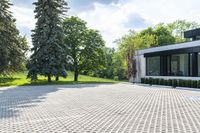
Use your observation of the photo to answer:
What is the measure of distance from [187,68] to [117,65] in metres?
34.0

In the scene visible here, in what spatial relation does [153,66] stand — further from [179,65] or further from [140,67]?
[179,65]

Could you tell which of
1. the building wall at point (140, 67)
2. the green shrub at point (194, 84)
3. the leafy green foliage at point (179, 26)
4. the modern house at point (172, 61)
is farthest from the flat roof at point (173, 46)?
the leafy green foliage at point (179, 26)

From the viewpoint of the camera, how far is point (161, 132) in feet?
24.5

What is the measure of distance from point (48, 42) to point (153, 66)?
1183 cm

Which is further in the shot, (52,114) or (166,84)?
(166,84)

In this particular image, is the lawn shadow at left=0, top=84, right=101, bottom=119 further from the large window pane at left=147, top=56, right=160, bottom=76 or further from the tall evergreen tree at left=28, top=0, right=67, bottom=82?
the large window pane at left=147, top=56, right=160, bottom=76

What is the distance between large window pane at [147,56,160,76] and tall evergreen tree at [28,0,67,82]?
919 centimetres

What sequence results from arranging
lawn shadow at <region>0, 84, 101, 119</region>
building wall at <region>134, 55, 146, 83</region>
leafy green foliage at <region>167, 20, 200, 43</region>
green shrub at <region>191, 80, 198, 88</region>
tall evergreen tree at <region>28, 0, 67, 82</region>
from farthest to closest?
leafy green foliage at <region>167, 20, 200, 43</region> → building wall at <region>134, 55, 146, 83</region> → tall evergreen tree at <region>28, 0, 67, 82</region> → green shrub at <region>191, 80, 198, 88</region> → lawn shadow at <region>0, 84, 101, 119</region>

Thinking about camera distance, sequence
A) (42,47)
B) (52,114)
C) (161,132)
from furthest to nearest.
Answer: (42,47) < (52,114) < (161,132)

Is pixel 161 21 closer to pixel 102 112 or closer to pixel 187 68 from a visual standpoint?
pixel 187 68

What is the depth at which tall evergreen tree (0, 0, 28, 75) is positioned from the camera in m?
32.5

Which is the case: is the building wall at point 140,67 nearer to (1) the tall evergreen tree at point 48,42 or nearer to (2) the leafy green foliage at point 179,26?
(1) the tall evergreen tree at point 48,42

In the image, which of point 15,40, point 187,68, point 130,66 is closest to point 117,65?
point 130,66

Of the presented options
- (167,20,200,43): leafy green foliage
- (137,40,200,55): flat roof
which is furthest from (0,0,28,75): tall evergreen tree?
(167,20,200,43): leafy green foliage
